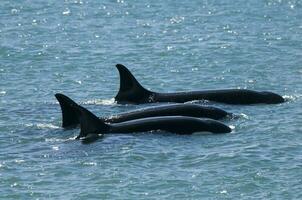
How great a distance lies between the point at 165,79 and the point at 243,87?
303 centimetres

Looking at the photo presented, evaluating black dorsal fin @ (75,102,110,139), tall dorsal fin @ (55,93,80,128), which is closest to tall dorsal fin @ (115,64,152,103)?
tall dorsal fin @ (55,93,80,128)

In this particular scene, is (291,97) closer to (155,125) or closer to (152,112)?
(152,112)

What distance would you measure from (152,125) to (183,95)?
486 centimetres

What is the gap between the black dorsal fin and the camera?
28.4 meters

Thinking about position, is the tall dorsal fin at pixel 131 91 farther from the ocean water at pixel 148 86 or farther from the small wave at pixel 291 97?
the small wave at pixel 291 97

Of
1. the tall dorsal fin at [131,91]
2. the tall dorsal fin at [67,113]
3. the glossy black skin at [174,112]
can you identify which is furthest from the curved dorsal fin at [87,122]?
the tall dorsal fin at [131,91]

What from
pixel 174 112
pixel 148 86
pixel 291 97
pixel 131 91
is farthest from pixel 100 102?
pixel 291 97

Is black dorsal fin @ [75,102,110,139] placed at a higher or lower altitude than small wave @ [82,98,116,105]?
higher

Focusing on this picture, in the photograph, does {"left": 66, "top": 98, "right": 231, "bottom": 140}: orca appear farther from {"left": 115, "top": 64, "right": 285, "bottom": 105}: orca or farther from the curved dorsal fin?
{"left": 115, "top": 64, "right": 285, "bottom": 105}: orca

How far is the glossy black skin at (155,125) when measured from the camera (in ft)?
94.0

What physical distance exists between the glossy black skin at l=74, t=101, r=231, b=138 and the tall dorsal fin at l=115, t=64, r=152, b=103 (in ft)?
14.8

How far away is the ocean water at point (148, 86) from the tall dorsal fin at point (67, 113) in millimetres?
323

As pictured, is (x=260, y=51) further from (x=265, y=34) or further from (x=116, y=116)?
(x=116, y=116)

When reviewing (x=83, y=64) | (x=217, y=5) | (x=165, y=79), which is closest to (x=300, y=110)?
(x=165, y=79)
